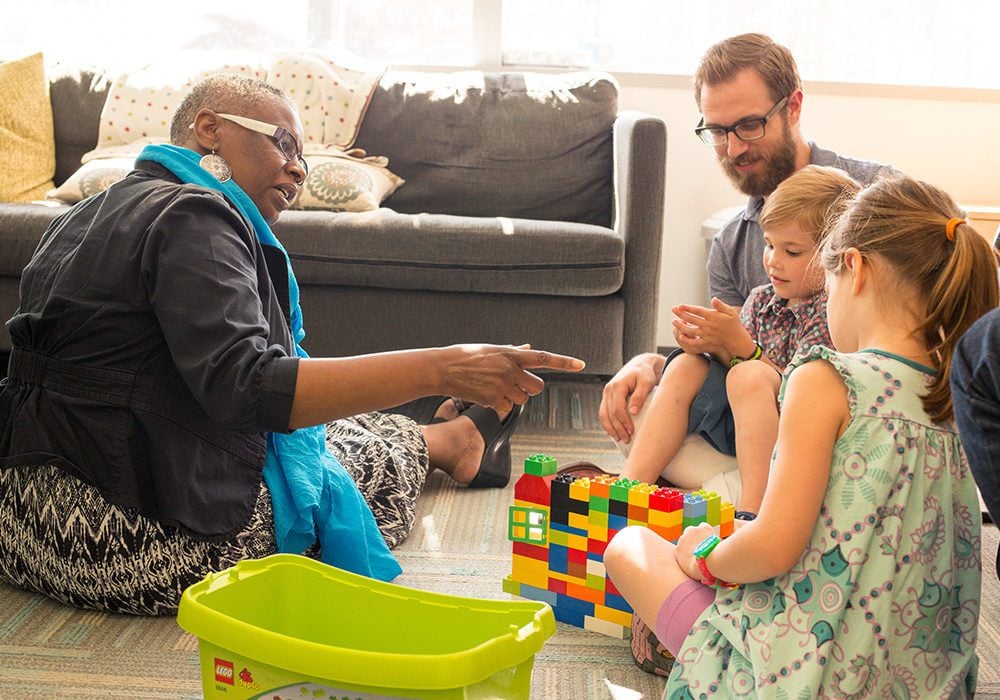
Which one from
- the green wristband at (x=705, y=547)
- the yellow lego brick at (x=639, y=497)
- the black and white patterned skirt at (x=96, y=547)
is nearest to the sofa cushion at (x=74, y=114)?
the black and white patterned skirt at (x=96, y=547)

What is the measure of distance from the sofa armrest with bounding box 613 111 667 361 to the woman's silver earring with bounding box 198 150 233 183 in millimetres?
1459

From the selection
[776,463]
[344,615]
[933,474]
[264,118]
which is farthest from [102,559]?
[933,474]

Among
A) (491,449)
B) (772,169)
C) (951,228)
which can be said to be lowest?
(491,449)

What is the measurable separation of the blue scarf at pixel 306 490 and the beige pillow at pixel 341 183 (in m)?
1.39

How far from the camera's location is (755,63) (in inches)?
86.0

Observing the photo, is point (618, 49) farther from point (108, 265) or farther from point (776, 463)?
point (776, 463)

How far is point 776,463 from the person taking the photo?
1.20 m

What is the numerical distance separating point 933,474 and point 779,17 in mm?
3128

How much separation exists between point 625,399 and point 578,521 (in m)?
0.37

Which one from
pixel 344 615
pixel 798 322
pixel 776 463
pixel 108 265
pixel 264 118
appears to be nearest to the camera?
pixel 776 463

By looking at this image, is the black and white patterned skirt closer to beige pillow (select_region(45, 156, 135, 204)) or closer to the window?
beige pillow (select_region(45, 156, 135, 204))

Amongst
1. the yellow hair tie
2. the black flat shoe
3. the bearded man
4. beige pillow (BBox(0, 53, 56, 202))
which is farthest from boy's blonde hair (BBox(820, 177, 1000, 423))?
beige pillow (BBox(0, 53, 56, 202))

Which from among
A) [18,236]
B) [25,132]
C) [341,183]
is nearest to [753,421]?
[341,183]

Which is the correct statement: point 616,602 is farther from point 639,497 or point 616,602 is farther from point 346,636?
point 346,636
